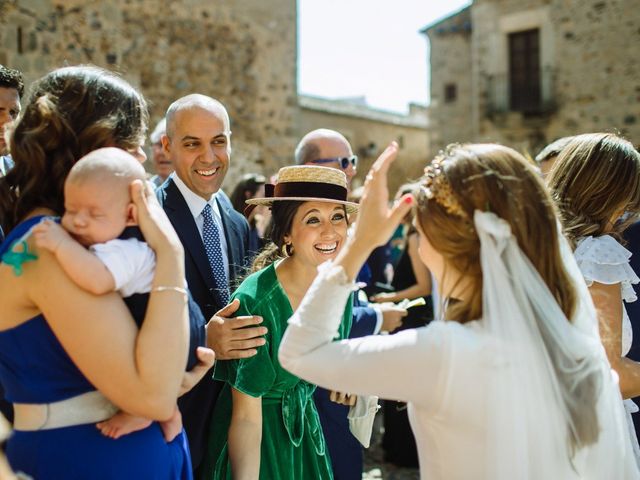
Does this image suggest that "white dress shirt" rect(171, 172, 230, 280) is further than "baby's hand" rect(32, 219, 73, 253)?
Yes

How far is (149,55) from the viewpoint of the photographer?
928cm

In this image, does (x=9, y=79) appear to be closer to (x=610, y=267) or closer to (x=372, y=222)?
(x=372, y=222)

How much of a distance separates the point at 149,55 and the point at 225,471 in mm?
8156

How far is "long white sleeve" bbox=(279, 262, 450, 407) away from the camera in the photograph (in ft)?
5.08

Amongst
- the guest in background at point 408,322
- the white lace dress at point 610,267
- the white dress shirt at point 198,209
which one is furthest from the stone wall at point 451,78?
the white lace dress at point 610,267

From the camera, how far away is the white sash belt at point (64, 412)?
5.31ft

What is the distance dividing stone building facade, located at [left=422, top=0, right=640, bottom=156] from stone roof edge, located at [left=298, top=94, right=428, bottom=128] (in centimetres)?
419

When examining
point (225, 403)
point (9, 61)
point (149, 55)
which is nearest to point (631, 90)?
point (149, 55)

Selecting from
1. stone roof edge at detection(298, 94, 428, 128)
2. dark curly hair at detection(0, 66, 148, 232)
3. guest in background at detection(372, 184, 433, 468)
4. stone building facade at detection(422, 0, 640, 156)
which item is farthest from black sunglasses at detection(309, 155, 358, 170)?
stone roof edge at detection(298, 94, 428, 128)

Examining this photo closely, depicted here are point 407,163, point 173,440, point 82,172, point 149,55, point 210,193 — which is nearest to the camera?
point 82,172

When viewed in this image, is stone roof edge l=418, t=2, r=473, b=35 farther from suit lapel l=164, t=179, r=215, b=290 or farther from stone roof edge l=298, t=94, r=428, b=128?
suit lapel l=164, t=179, r=215, b=290

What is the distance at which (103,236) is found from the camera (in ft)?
5.25

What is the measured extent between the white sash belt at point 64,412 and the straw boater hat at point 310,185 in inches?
50.0

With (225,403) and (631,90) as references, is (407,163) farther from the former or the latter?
(225,403)
